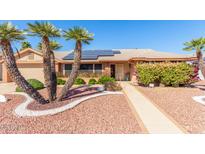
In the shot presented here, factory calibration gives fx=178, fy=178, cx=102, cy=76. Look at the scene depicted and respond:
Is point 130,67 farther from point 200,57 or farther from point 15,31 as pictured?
point 15,31

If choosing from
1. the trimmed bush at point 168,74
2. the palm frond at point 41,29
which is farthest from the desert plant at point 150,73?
the palm frond at point 41,29

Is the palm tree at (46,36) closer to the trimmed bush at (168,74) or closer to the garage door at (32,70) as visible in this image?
the trimmed bush at (168,74)

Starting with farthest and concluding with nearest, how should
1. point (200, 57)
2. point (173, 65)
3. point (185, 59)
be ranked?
point (185, 59), point (173, 65), point (200, 57)

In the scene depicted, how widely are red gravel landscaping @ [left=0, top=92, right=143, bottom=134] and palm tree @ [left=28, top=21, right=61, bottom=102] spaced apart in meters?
2.04

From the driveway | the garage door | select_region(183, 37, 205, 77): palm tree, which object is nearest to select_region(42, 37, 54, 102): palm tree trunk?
the driveway

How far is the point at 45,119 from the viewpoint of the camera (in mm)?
6918

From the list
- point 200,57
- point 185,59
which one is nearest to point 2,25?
point 200,57

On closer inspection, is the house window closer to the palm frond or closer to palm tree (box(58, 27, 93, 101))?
palm tree (box(58, 27, 93, 101))

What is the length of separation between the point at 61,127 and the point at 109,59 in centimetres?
1568

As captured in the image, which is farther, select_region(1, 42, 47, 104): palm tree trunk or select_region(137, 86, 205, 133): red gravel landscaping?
select_region(1, 42, 47, 104): palm tree trunk

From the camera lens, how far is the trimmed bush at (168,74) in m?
14.7

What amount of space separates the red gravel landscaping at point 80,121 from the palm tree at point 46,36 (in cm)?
204

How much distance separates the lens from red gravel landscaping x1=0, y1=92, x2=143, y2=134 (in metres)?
5.87

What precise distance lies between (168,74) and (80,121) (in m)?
10.7
